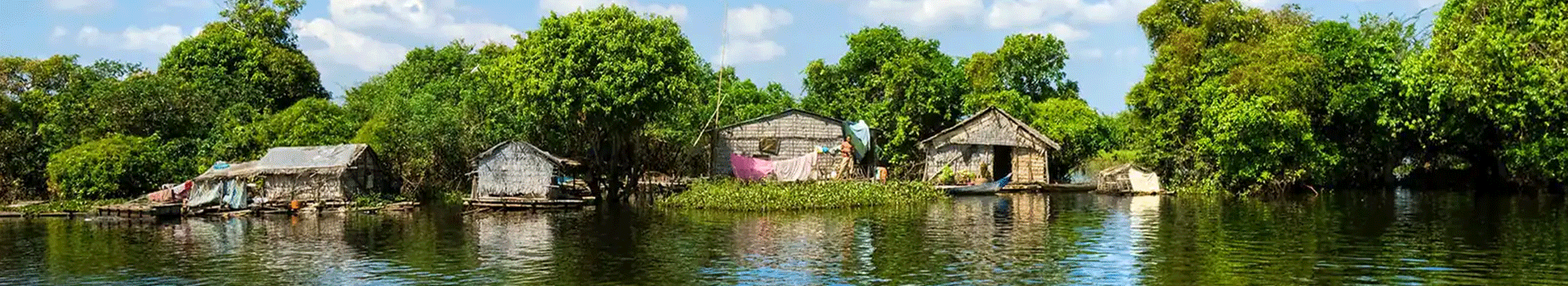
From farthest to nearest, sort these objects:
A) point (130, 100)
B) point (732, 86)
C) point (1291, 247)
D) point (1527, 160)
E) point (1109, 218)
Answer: point (732, 86), point (130, 100), point (1527, 160), point (1109, 218), point (1291, 247)

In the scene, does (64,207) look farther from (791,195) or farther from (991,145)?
(991,145)

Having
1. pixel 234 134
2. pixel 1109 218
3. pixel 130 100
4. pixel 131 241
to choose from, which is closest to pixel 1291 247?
pixel 1109 218

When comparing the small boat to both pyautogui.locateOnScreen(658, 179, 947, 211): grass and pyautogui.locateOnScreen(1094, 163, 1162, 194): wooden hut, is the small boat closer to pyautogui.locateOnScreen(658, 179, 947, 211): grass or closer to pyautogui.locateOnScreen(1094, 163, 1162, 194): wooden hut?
pyautogui.locateOnScreen(658, 179, 947, 211): grass

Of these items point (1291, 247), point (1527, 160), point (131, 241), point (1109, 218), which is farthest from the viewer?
point (1527, 160)

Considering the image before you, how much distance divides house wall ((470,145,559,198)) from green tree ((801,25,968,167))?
12985mm

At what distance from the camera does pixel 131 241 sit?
82.7 ft

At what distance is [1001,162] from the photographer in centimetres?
4231

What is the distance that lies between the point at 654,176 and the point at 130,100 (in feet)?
50.7

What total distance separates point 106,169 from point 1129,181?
2763cm

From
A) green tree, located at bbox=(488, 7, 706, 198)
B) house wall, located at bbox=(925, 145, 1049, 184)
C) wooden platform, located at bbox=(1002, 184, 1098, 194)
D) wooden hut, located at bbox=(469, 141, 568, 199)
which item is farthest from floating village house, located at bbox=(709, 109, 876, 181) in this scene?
wooden hut, located at bbox=(469, 141, 568, 199)

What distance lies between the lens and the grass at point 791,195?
104 ft

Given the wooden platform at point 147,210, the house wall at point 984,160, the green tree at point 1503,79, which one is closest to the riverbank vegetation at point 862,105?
the green tree at point 1503,79

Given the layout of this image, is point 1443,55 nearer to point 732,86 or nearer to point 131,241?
point 732,86

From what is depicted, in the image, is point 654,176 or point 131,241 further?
point 654,176
